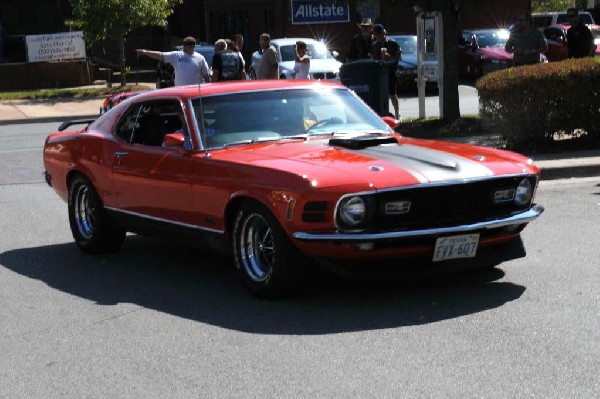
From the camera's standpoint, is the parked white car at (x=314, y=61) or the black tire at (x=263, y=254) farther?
the parked white car at (x=314, y=61)

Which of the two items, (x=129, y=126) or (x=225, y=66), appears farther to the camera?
(x=225, y=66)

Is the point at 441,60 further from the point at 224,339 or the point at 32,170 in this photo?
the point at 224,339

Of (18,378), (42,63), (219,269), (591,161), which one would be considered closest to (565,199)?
(591,161)

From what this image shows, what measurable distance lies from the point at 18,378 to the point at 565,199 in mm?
7064

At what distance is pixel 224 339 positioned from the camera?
689 cm

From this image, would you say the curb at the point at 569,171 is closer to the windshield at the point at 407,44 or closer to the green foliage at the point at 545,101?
the green foliage at the point at 545,101

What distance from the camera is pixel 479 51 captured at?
34.9 m

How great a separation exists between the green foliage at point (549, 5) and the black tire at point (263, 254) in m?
56.7

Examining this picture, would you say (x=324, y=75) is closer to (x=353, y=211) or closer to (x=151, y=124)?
(x=151, y=124)

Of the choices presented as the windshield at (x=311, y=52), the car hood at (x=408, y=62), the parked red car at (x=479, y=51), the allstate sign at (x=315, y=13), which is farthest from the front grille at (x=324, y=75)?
the allstate sign at (x=315, y=13)

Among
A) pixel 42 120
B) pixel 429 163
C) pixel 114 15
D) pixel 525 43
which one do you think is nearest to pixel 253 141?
pixel 429 163

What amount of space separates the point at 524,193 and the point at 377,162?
103 cm

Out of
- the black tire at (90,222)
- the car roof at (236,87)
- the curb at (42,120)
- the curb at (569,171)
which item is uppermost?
the car roof at (236,87)

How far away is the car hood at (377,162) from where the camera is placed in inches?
290
